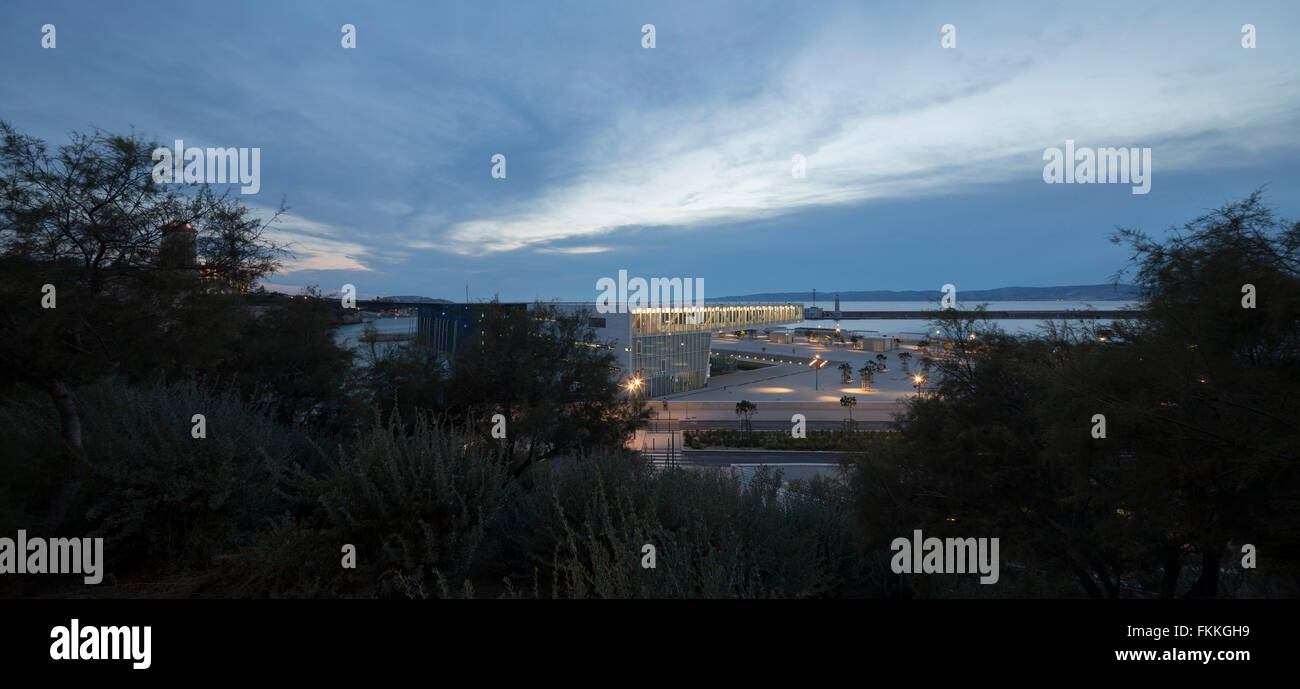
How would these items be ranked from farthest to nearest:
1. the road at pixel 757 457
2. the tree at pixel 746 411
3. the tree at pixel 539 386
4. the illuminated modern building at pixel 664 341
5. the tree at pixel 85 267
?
the illuminated modern building at pixel 664 341
the tree at pixel 746 411
the road at pixel 757 457
the tree at pixel 539 386
the tree at pixel 85 267

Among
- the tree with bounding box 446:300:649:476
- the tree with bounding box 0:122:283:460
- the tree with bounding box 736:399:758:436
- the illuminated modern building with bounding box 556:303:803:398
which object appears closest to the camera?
the tree with bounding box 0:122:283:460

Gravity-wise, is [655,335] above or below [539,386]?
above

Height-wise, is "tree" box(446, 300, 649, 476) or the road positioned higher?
"tree" box(446, 300, 649, 476)

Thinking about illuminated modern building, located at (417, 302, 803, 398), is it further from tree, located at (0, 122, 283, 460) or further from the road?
tree, located at (0, 122, 283, 460)

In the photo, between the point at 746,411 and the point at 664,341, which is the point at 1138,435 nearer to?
the point at 746,411

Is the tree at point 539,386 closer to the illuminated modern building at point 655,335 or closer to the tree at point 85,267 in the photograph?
the tree at point 85,267

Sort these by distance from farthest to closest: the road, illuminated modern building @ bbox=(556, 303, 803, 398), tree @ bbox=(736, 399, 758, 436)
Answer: illuminated modern building @ bbox=(556, 303, 803, 398)
tree @ bbox=(736, 399, 758, 436)
the road

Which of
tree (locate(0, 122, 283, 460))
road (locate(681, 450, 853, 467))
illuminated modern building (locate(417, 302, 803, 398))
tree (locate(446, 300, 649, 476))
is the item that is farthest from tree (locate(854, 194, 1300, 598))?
illuminated modern building (locate(417, 302, 803, 398))

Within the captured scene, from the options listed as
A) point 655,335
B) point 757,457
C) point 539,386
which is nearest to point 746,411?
point 757,457

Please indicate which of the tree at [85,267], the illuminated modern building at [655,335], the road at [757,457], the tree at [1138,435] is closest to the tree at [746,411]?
the road at [757,457]

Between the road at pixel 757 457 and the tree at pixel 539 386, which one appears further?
the road at pixel 757 457

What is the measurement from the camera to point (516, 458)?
600 inches
